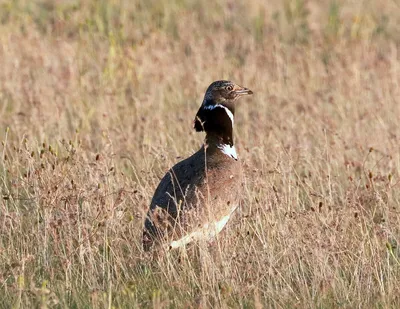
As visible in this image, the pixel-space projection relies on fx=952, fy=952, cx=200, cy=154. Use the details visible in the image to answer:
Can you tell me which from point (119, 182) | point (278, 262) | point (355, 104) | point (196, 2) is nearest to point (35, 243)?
point (119, 182)

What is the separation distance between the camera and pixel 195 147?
9648 mm

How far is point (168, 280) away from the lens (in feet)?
20.1

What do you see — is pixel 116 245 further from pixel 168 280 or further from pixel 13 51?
pixel 13 51

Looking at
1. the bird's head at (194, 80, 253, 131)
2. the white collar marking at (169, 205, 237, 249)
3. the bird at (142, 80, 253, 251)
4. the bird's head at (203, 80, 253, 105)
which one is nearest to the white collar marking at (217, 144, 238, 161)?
the bird at (142, 80, 253, 251)

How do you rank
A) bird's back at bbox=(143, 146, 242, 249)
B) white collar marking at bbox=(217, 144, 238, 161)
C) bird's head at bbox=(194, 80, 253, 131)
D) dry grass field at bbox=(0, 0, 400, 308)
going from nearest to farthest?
dry grass field at bbox=(0, 0, 400, 308) < bird's back at bbox=(143, 146, 242, 249) < white collar marking at bbox=(217, 144, 238, 161) < bird's head at bbox=(194, 80, 253, 131)

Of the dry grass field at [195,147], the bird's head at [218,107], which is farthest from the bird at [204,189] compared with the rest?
the dry grass field at [195,147]

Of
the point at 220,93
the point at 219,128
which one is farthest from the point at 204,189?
the point at 220,93

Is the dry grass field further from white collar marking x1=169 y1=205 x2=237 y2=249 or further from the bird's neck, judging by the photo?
the bird's neck

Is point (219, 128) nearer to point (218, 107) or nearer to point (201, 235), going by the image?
point (218, 107)

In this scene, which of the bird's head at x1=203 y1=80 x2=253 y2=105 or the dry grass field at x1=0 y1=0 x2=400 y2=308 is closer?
the dry grass field at x1=0 y1=0 x2=400 y2=308

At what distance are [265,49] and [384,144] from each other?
4.52 meters

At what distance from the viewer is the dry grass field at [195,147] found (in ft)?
20.1

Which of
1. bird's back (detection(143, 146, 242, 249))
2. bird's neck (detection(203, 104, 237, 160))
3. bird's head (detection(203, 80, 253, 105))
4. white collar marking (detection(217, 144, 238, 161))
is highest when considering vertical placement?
bird's head (detection(203, 80, 253, 105))

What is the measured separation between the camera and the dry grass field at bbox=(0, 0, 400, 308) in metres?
6.12
